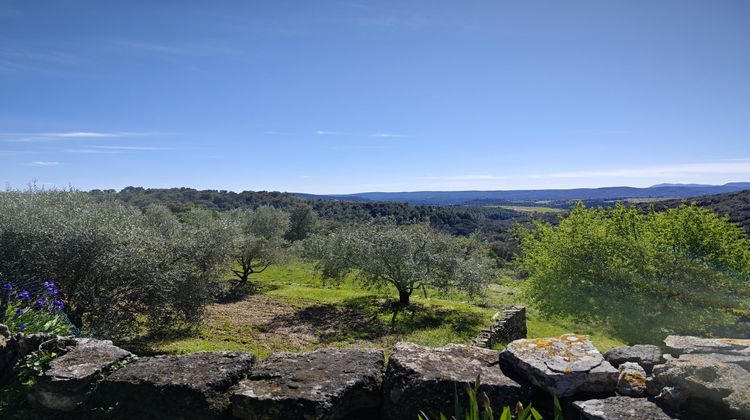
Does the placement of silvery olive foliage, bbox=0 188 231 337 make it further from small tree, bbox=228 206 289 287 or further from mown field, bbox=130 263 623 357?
small tree, bbox=228 206 289 287

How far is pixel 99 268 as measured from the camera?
11.7m

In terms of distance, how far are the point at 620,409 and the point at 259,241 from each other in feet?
104

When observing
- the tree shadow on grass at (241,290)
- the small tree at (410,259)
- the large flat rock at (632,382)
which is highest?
the large flat rock at (632,382)

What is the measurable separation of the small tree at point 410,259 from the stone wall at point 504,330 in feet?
19.8

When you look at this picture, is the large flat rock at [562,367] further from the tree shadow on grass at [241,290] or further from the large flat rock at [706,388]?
the tree shadow on grass at [241,290]

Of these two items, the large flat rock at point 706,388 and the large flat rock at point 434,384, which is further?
the large flat rock at point 434,384

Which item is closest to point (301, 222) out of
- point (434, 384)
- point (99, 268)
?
point (99, 268)

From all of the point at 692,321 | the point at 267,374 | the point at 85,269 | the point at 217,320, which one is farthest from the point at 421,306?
the point at 267,374

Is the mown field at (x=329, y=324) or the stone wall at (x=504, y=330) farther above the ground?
the stone wall at (x=504, y=330)

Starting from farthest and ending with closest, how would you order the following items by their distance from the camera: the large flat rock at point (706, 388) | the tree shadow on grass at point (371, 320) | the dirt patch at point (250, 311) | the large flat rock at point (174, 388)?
the dirt patch at point (250, 311), the tree shadow on grass at point (371, 320), the large flat rock at point (174, 388), the large flat rock at point (706, 388)

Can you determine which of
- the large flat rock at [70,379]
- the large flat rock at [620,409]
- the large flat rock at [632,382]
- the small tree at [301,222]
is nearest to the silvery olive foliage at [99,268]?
the large flat rock at [70,379]

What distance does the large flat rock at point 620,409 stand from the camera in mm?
3256

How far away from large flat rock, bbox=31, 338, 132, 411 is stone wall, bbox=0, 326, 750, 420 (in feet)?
0.04

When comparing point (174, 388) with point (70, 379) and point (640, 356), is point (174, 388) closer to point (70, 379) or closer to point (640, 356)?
point (70, 379)
